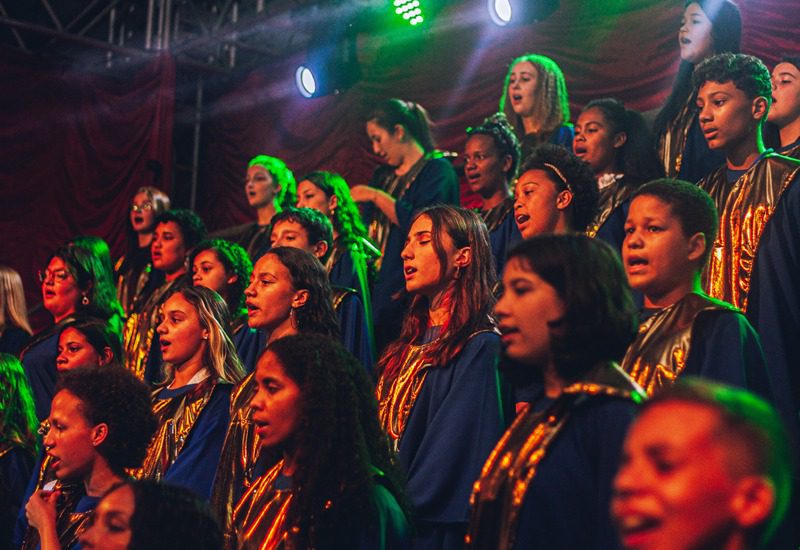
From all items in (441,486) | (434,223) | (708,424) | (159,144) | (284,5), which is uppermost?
(284,5)

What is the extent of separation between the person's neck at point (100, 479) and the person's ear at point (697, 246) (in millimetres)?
1943

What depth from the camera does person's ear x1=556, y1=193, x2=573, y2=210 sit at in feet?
14.4

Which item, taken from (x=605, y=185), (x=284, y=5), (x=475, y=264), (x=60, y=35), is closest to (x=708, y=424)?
(x=475, y=264)

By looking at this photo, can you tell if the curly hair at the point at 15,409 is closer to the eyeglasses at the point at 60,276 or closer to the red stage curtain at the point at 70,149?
the eyeglasses at the point at 60,276

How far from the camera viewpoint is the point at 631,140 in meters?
5.29

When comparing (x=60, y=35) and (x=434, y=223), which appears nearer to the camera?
(x=434, y=223)

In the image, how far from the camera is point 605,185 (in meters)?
5.19

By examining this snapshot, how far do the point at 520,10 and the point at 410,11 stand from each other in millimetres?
1346

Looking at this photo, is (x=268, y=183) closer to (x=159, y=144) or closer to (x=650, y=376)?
(x=159, y=144)

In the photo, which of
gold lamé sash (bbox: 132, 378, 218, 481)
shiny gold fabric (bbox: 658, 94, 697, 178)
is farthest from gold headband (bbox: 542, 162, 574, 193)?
gold lamé sash (bbox: 132, 378, 218, 481)

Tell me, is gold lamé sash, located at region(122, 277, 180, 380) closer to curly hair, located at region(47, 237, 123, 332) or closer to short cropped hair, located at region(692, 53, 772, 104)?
curly hair, located at region(47, 237, 123, 332)

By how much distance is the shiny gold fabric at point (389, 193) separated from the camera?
21.3ft

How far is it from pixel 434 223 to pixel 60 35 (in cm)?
690

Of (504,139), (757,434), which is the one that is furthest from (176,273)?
(757,434)
